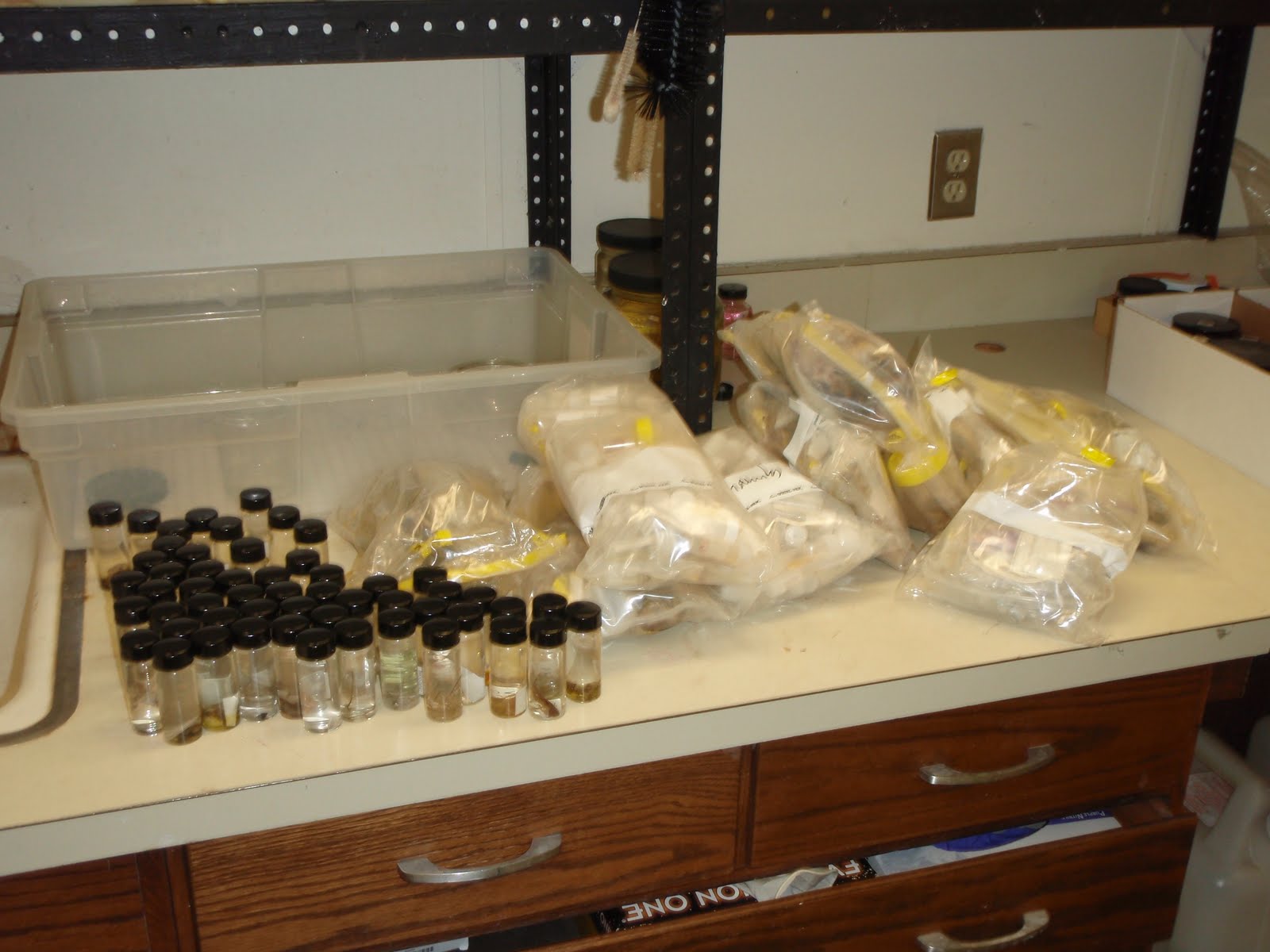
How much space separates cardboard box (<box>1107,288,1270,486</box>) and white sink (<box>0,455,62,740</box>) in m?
1.19

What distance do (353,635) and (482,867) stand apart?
221 mm

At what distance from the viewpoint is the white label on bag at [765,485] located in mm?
1025

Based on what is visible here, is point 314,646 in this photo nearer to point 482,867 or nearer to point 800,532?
point 482,867

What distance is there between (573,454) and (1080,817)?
609 millimetres

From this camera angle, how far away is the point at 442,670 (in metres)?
0.86

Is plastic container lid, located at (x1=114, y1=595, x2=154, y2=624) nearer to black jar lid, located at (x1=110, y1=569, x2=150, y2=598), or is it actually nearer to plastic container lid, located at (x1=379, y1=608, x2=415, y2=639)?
black jar lid, located at (x1=110, y1=569, x2=150, y2=598)

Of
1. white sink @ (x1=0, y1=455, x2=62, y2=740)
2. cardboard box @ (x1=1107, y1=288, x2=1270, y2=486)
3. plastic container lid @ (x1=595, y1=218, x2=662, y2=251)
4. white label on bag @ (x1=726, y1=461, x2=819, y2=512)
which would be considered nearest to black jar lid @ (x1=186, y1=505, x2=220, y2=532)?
white sink @ (x1=0, y1=455, x2=62, y2=740)

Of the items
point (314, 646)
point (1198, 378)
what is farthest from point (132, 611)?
point (1198, 378)

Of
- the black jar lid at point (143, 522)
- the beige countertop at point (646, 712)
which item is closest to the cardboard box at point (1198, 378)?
the beige countertop at point (646, 712)

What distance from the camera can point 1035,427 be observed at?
44.5 inches

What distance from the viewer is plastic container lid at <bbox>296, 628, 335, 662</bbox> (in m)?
0.82

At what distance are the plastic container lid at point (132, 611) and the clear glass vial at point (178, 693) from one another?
→ 0.05m

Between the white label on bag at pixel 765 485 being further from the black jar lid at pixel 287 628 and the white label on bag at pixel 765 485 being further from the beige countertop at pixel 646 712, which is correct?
the black jar lid at pixel 287 628

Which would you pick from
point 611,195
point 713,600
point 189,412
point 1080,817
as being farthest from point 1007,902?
point 611,195
